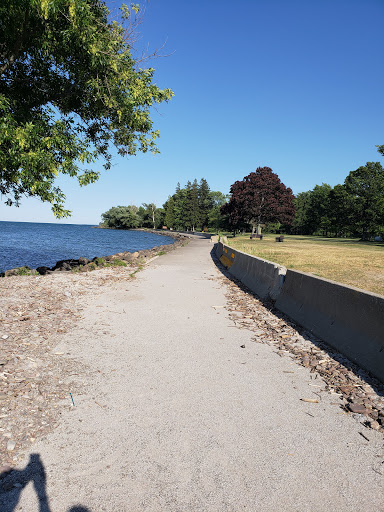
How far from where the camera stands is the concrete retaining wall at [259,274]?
8.59 m

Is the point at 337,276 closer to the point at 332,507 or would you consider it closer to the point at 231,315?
the point at 231,315

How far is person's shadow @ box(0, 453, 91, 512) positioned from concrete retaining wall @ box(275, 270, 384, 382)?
12.6 feet

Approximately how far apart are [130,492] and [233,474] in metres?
0.78

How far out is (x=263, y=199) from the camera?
Result: 4553 centimetres

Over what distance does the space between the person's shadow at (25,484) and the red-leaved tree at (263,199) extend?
144ft

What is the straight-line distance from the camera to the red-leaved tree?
1781 inches

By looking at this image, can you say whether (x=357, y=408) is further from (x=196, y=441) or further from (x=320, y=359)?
(x=196, y=441)

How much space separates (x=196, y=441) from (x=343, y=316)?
11.2 ft

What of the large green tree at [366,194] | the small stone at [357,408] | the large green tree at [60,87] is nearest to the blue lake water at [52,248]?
the large green tree at [60,87]

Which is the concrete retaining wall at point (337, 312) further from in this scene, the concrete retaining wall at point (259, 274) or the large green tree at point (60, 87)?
the large green tree at point (60, 87)

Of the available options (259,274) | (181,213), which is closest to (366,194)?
(259,274)

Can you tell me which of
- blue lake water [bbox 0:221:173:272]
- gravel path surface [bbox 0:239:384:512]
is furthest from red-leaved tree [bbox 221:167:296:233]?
gravel path surface [bbox 0:239:384:512]

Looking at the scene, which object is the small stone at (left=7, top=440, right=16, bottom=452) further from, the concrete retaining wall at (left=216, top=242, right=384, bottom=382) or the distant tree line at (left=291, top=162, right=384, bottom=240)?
the distant tree line at (left=291, top=162, right=384, bottom=240)

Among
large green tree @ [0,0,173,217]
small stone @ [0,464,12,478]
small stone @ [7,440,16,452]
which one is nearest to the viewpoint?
small stone @ [0,464,12,478]
